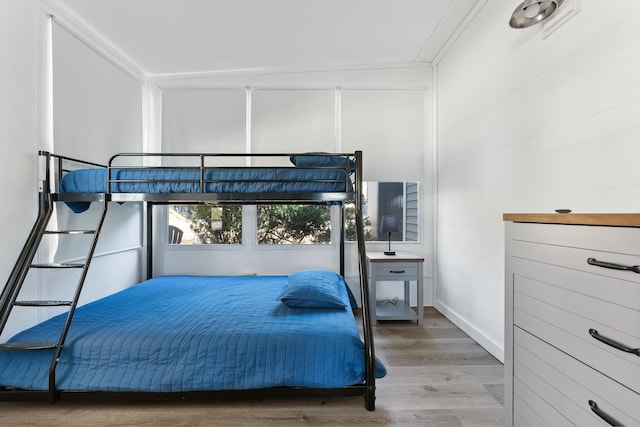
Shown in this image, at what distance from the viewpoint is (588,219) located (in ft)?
3.39

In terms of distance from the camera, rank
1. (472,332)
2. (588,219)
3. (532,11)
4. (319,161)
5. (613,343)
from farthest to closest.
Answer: (472,332) < (319,161) < (532,11) < (588,219) < (613,343)

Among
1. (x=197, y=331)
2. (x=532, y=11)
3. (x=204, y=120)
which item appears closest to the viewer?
(x=532, y=11)

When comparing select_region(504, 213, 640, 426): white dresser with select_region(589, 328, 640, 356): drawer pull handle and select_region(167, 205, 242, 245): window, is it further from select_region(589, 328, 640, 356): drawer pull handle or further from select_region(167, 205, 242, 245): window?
select_region(167, 205, 242, 245): window

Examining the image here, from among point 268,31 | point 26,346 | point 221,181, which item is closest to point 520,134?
point 221,181

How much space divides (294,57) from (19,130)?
2.43 meters

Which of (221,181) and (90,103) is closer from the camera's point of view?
(221,181)

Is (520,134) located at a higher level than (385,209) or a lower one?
higher

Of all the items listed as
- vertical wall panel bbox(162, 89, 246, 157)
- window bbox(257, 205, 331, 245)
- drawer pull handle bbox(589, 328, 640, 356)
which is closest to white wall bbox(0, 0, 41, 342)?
vertical wall panel bbox(162, 89, 246, 157)

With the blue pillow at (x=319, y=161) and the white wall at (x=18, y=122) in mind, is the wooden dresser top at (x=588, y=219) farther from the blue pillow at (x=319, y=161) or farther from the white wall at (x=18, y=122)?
the white wall at (x=18, y=122)

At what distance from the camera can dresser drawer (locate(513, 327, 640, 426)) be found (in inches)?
36.7

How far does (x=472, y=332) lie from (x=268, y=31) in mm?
3232

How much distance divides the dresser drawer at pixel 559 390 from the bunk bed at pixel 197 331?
0.78m

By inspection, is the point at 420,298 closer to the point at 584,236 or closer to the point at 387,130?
the point at 387,130

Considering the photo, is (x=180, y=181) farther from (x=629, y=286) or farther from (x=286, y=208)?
(x=629, y=286)
